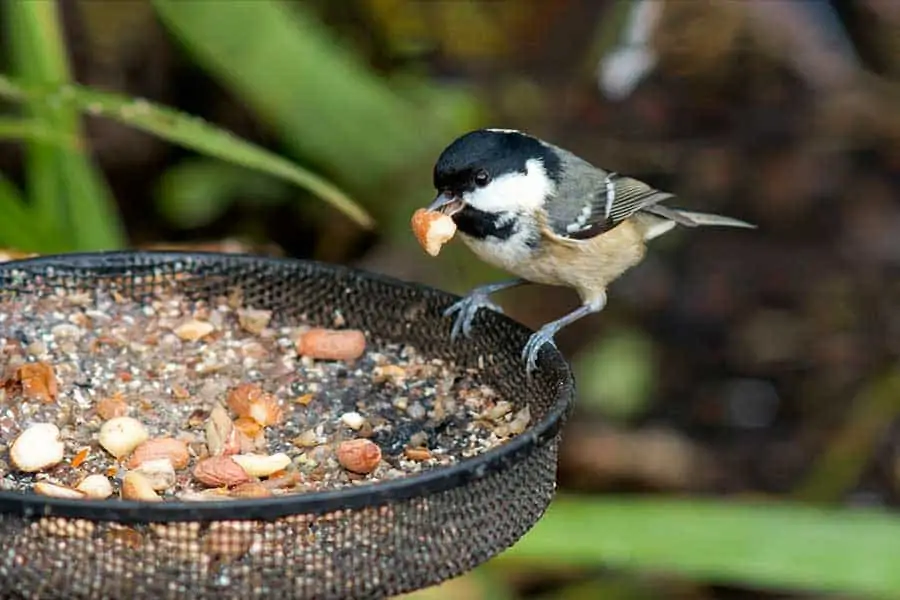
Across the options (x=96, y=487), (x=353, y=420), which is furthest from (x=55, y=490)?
(x=353, y=420)

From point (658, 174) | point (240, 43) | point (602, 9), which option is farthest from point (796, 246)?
point (240, 43)

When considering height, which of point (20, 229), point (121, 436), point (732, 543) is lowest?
point (732, 543)

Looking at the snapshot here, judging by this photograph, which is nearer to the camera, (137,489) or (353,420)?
(137,489)

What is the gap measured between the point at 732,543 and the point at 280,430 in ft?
4.18

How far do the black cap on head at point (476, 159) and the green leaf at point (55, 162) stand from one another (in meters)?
0.93

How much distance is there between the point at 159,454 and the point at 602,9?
8.93 feet

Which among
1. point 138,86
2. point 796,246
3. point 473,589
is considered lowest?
point 473,589

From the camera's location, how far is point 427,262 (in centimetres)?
338

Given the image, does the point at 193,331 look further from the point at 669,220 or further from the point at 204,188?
the point at 204,188

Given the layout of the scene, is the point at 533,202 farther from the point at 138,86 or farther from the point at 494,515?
the point at 138,86

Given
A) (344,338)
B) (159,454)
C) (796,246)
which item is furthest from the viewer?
(796,246)

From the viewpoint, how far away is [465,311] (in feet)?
6.22

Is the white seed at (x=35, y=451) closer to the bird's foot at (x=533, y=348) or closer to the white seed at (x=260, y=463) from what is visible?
the white seed at (x=260, y=463)

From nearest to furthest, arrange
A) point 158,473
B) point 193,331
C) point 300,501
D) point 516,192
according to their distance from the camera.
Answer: point 300,501 → point 158,473 → point 193,331 → point 516,192
